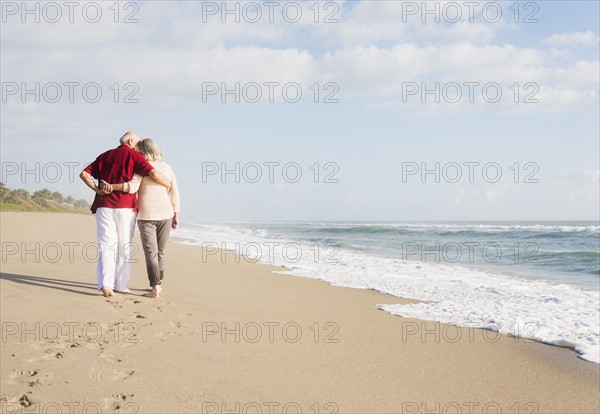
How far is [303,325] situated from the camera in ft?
16.5

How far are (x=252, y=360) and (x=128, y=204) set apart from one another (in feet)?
8.46

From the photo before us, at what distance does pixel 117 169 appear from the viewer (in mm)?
5398

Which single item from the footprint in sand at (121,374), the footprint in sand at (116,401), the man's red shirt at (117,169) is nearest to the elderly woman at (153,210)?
the man's red shirt at (117,169)

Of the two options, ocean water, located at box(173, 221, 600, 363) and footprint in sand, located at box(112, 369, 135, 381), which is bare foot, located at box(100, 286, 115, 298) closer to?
footprint in sand, located at box(112, 369, 135, 381)

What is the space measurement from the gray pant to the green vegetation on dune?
2189 centimetres

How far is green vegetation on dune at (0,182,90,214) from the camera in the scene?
1074 inches

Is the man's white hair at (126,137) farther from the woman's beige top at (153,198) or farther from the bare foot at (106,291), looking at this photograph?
the bare foot at (106,291)

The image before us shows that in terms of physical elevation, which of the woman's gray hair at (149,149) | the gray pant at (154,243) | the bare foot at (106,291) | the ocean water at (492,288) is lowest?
the ocean water at (492,288)

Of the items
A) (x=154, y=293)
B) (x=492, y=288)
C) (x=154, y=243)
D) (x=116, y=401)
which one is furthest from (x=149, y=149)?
(x=492, y=288)

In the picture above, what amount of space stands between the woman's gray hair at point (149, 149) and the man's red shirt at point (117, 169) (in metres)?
0.21

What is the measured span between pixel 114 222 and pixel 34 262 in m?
3.00

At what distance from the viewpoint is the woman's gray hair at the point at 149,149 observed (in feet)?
18.8

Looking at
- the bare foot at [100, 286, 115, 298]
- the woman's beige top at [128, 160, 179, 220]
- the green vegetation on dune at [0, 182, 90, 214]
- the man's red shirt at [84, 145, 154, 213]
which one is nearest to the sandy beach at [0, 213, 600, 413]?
the bare foot at [100, 286, 115, 298]

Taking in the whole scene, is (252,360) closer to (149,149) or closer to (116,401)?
(116,401)
